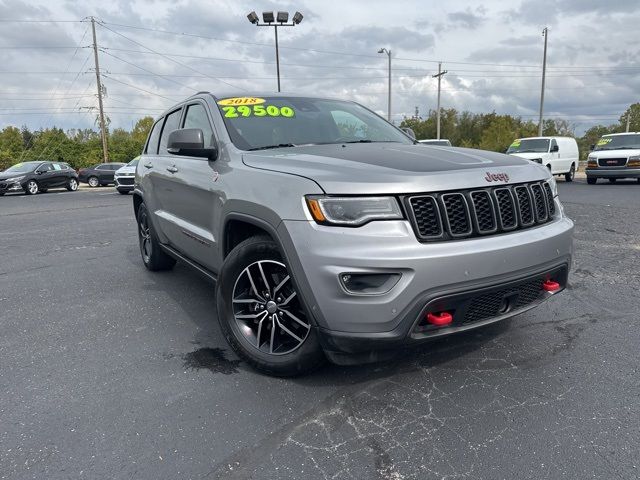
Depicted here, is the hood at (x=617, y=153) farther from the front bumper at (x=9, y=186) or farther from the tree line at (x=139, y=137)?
the tree line at (x=139, y=137)

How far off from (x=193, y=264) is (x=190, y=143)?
1158mm

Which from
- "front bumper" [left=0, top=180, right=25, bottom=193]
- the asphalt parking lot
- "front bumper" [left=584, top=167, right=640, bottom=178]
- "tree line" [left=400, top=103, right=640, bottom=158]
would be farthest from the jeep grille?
"tree line" [left=400, top=103, right=640, bottom=158]

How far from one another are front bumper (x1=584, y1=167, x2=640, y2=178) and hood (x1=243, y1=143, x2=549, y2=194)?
16.3 meters

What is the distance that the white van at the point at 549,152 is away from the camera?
18359 millimetres

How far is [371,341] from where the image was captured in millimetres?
2459

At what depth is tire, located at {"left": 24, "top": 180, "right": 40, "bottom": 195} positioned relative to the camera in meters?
21.5

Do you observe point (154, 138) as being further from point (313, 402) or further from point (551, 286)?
point (551, 286)

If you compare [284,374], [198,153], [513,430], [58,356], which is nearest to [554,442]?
[513,430]

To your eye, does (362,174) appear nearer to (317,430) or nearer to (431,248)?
(431,248)

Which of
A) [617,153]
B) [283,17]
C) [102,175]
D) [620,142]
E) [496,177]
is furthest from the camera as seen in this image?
[102,175]

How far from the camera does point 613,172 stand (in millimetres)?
17141

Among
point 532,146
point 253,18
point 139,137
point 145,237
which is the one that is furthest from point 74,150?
point 145,237

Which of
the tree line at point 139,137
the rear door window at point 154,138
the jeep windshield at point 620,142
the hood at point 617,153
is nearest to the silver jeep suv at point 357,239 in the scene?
the rear door window at point 154,138

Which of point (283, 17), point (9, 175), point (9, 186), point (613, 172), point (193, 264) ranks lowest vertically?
point (9, 186)
